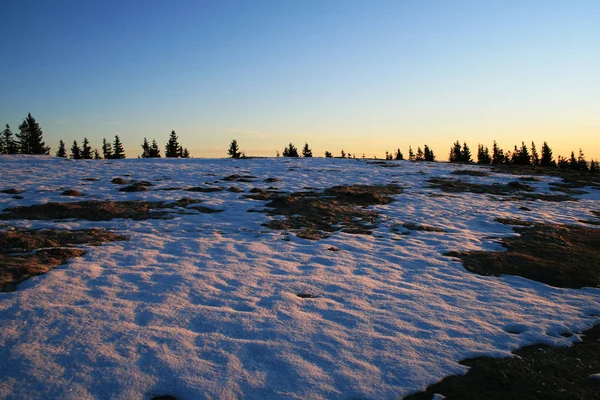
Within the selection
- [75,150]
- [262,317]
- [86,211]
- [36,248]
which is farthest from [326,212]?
[75,150]

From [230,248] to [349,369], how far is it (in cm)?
604

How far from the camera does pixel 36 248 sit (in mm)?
8883

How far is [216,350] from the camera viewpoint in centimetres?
489

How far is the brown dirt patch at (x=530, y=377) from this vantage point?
4.09 m

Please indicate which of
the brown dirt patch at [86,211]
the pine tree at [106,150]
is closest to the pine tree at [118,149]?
the pine tree at [106,150]

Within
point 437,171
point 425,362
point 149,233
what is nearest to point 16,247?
point 149,233

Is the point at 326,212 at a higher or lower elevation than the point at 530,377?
higher

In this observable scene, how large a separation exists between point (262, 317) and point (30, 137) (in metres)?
91.7

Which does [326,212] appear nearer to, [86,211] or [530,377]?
[86,211]

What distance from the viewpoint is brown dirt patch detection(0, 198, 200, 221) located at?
12.6 meters

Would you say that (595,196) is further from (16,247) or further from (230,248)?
(16,247)

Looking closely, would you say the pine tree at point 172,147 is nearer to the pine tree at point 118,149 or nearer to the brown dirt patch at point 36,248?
the pine tree at point 118,149

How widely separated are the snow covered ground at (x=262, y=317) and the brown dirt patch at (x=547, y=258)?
0.53 meters

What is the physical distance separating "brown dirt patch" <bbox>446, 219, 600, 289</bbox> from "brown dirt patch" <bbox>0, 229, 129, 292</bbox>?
10420 millimetres
